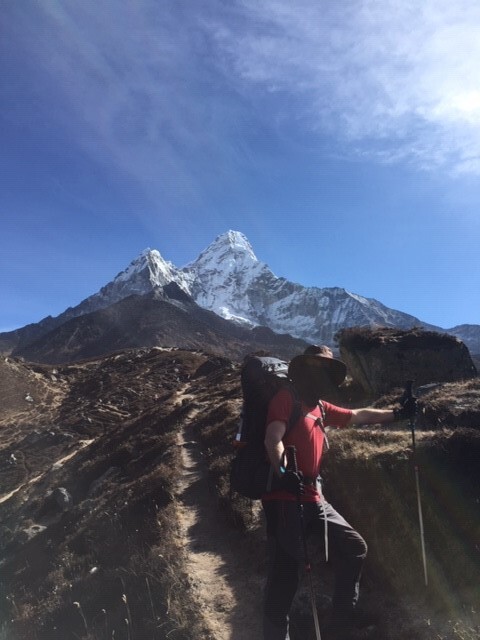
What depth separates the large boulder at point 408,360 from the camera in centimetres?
1850

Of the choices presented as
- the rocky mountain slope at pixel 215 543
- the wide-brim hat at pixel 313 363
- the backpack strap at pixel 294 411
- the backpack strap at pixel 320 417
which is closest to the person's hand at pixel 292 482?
the backpack strap at pixel 294 411

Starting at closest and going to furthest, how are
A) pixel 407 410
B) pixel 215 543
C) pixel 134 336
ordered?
pixel 407 410
pixel 215 543
pixel 134 336

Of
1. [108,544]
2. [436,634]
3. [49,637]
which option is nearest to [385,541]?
[436,634]

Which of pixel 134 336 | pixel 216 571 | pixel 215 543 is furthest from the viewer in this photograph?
pixel 134 336

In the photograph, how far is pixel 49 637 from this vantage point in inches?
294

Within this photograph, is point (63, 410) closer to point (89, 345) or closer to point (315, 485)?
point (315, 485)

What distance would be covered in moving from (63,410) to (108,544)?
32.0 meters

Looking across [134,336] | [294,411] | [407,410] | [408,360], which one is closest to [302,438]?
[294,411]

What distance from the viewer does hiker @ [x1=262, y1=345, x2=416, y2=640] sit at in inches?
180

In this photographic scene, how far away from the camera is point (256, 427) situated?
189 inches

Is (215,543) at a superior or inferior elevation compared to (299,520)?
inferior

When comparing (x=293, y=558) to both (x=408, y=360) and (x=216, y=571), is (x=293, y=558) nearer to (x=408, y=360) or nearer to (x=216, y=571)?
(x=216, y=571)

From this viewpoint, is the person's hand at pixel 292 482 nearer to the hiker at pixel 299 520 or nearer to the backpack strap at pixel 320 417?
the hiker at pixel 299 520

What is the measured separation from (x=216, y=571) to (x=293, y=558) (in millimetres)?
3661
